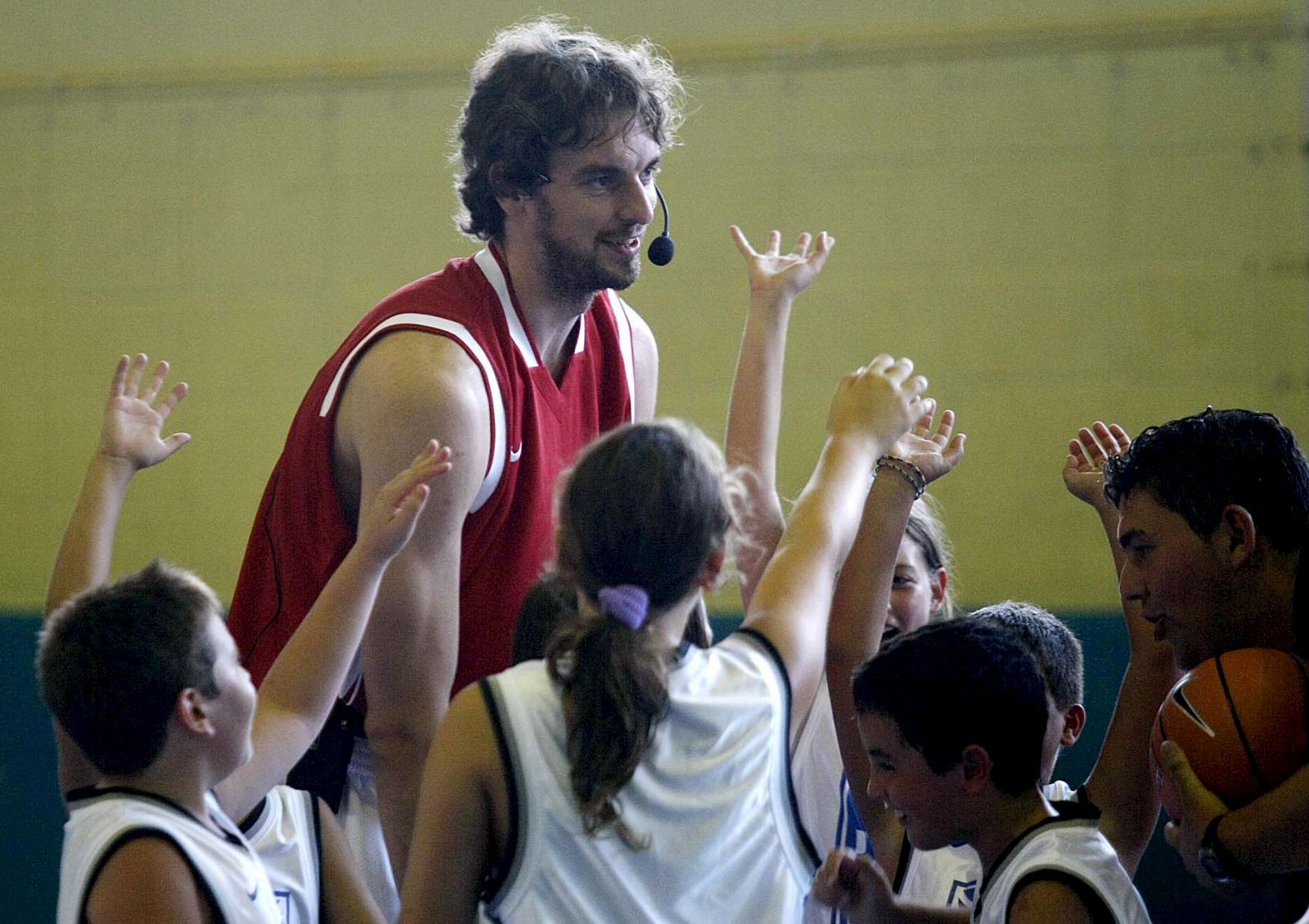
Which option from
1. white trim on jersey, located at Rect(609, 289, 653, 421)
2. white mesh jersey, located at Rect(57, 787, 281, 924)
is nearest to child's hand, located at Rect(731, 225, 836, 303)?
white trim on jersey, located at Rect(609, 289, 653, 421)

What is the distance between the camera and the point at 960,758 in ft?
5.37

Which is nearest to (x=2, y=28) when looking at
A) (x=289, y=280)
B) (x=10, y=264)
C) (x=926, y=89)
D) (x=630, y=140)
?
(x=10, y=264)

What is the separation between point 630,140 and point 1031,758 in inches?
43.4

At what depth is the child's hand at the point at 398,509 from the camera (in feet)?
5.52

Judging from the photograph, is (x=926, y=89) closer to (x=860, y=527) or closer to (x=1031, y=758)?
(x=860, y=527)

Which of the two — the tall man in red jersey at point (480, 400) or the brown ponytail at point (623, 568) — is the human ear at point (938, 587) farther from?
the brown ponytail at point (623, 568)

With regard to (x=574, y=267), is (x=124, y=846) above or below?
below

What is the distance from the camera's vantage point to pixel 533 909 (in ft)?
4.60

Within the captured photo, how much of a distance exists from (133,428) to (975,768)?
4.21 ft

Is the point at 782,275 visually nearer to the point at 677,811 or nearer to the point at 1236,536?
the point at 1236,536

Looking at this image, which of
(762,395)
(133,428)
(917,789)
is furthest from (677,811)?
(133,428)

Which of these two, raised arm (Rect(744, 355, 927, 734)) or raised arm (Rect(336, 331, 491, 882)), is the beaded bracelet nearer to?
raised arm (Rect(744, 355, 927, 734))

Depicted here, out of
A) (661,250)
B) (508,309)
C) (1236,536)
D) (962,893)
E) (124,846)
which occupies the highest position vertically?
(661,250)

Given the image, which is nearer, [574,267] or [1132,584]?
[1132,584]
